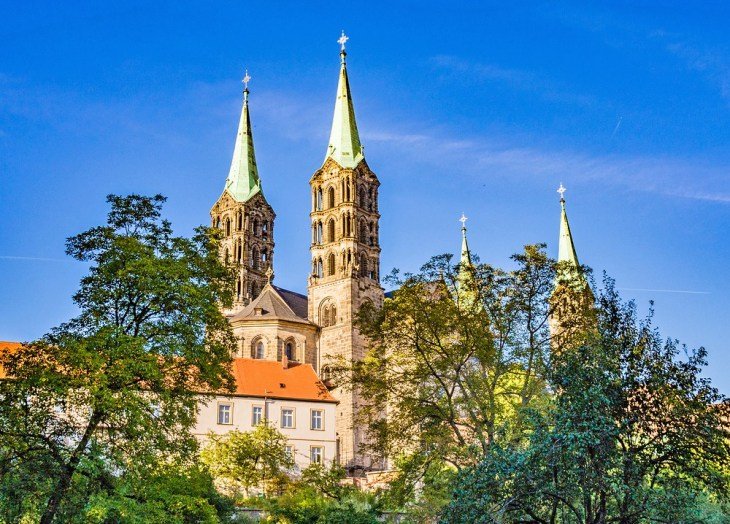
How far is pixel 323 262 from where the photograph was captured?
7581cm

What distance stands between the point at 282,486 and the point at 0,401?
25319 mm

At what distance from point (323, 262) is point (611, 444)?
5871 centimetres

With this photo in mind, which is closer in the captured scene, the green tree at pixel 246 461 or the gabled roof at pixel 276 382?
the green tree at pixel 246 461

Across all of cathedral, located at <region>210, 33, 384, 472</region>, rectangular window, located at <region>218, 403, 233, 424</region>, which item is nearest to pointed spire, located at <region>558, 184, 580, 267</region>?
cathedral, located at <region>210, 33, 384, 472</region>

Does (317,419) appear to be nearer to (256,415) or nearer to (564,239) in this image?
(256,415)

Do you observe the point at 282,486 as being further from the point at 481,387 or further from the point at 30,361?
the point at 30,361

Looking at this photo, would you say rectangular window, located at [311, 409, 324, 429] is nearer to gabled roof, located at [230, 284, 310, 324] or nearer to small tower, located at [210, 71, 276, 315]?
gabled roof, located at [230, 284, 310, 324]

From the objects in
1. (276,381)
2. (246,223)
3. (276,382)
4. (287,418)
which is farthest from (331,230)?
(287,418)

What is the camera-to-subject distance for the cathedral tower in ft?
232

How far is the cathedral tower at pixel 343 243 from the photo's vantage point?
232ft

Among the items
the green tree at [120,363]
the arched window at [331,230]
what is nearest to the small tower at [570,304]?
the green tree at [120,363]

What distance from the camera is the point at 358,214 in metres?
76.6

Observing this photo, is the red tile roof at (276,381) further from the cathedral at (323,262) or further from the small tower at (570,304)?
the small tower at (570,304)

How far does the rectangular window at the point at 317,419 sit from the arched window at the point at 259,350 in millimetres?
12606
